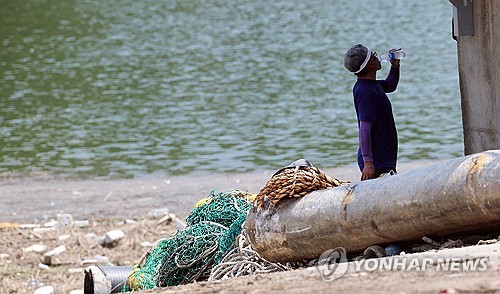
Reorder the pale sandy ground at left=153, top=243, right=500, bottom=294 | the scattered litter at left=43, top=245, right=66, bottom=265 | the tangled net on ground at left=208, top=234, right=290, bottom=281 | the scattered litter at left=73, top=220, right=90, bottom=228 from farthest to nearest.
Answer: the scattered litter at left=73, top=220, right=90, bottom=228, the scattered litter at left=43, top=245, right=66, bottom=265, the tangled net on ground at left=208, top=234, right=290, bottom=281, the pale sandy ground at left=153, top=243, right=500, bottom=294

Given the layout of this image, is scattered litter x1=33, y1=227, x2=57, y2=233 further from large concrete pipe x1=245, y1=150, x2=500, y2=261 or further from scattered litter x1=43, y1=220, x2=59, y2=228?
large concrete pipe x1=245, y1=150, x2=500, y2=261

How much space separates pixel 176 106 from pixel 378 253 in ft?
55.8

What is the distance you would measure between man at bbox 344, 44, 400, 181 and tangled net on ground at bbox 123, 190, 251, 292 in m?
1.15

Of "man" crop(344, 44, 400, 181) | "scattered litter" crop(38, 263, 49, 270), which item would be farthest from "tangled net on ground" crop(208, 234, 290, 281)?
"scattered litter" crop(38, 263, 49, 270)

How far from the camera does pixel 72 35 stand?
120 feet

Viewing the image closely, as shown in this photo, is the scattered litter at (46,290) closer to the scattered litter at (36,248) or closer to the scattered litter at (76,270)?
the scattered litter at (76,270)

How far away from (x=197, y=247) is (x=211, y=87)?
56.1 feet

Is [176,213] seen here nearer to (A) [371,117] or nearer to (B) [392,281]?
(A) [371,117]

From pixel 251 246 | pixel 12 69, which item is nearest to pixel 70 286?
pixel 251 246

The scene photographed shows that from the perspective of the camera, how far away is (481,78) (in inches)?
347

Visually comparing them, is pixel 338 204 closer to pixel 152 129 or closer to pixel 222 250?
pixel 222 250

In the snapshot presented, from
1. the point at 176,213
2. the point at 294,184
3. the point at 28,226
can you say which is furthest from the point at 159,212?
the point at 294,184

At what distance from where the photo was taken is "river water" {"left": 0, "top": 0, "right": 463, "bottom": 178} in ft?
61.8

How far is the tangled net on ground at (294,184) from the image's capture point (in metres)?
7.56
